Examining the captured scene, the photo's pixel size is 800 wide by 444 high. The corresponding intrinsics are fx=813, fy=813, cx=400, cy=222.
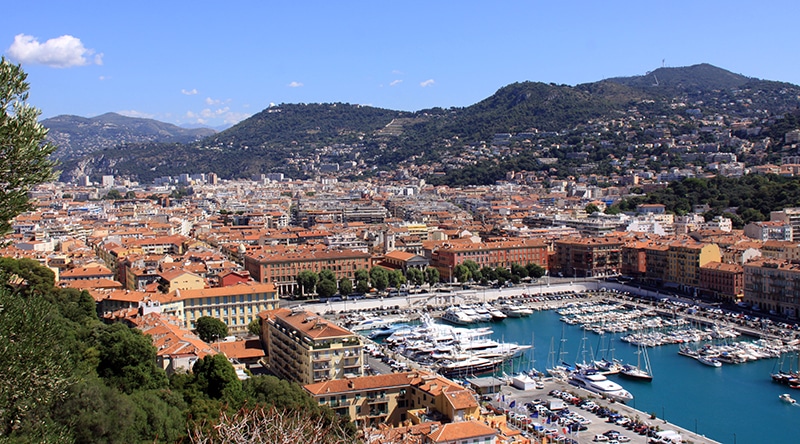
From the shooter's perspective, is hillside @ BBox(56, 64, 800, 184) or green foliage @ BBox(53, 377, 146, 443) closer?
green foliage @ BBox(53, 377, 146, 443)

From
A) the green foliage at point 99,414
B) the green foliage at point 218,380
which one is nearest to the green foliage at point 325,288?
the green foliage at point 218,380

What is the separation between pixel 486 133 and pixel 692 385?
7992 cm

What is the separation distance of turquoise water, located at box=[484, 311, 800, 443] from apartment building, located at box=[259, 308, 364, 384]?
5172 millimetres

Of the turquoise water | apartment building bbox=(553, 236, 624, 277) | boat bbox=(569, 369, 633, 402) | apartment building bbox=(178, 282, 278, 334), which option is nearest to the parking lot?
boat bbox=(569, 369, 633, 402)

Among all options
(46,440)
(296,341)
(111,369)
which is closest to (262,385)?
Result: (111,369)

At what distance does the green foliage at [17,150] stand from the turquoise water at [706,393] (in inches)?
521

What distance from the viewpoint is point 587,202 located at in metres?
55.2

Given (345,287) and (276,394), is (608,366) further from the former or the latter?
(345,287)

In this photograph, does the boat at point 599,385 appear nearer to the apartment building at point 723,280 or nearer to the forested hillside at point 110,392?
the forested hillside at point 110,392

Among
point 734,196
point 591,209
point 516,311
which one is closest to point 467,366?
point 516,311

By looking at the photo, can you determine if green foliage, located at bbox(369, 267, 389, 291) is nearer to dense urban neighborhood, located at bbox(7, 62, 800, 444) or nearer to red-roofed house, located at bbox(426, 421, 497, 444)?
dense urban neighborhood, located at bbox(7, 62, 800, 444)

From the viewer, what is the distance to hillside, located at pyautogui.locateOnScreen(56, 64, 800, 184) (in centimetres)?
7988

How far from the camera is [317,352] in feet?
52.2

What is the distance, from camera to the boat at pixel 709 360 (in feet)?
65.6
